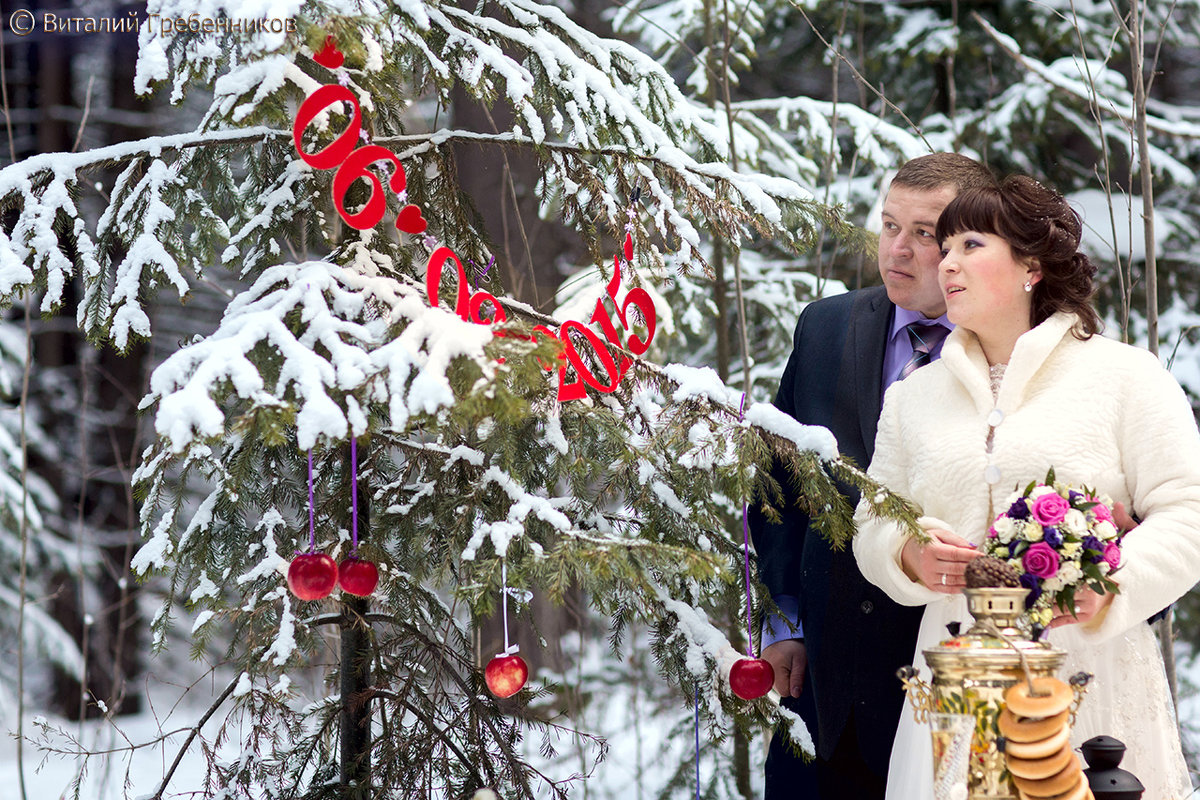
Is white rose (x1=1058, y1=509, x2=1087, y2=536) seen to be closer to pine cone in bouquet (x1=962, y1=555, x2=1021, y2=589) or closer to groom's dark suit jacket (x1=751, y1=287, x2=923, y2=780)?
pine cone in bouquet (x1=962, y1=555, x2=1021, y2=589)

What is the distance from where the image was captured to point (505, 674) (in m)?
2.10

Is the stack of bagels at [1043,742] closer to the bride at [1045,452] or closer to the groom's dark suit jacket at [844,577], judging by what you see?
the bride at [1045,452]

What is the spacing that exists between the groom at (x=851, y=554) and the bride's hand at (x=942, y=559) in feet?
1.54

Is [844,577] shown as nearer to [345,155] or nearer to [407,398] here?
[407,398]

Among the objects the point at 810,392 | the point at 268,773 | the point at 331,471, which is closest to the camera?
the point at 268,773

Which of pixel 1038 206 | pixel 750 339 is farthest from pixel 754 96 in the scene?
pixel 1038 206

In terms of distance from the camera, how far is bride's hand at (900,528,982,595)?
6.75 ft

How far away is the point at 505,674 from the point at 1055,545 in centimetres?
101

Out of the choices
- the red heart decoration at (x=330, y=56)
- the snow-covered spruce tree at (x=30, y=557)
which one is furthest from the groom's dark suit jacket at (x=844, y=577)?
the snow-covered spruce tree at (x=30, y=557)

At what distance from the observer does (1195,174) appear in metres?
7.16

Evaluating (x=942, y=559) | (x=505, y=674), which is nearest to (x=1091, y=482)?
(x=942, y=559)

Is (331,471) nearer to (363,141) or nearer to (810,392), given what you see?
(363,141)

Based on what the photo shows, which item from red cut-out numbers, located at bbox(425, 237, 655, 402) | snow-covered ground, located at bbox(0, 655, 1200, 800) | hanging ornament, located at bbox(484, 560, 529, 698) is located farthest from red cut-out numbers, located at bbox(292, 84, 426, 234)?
snow-covered ground, located at bbox(0, 655, 1200, 800)

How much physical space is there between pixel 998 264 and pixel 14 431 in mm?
5866
